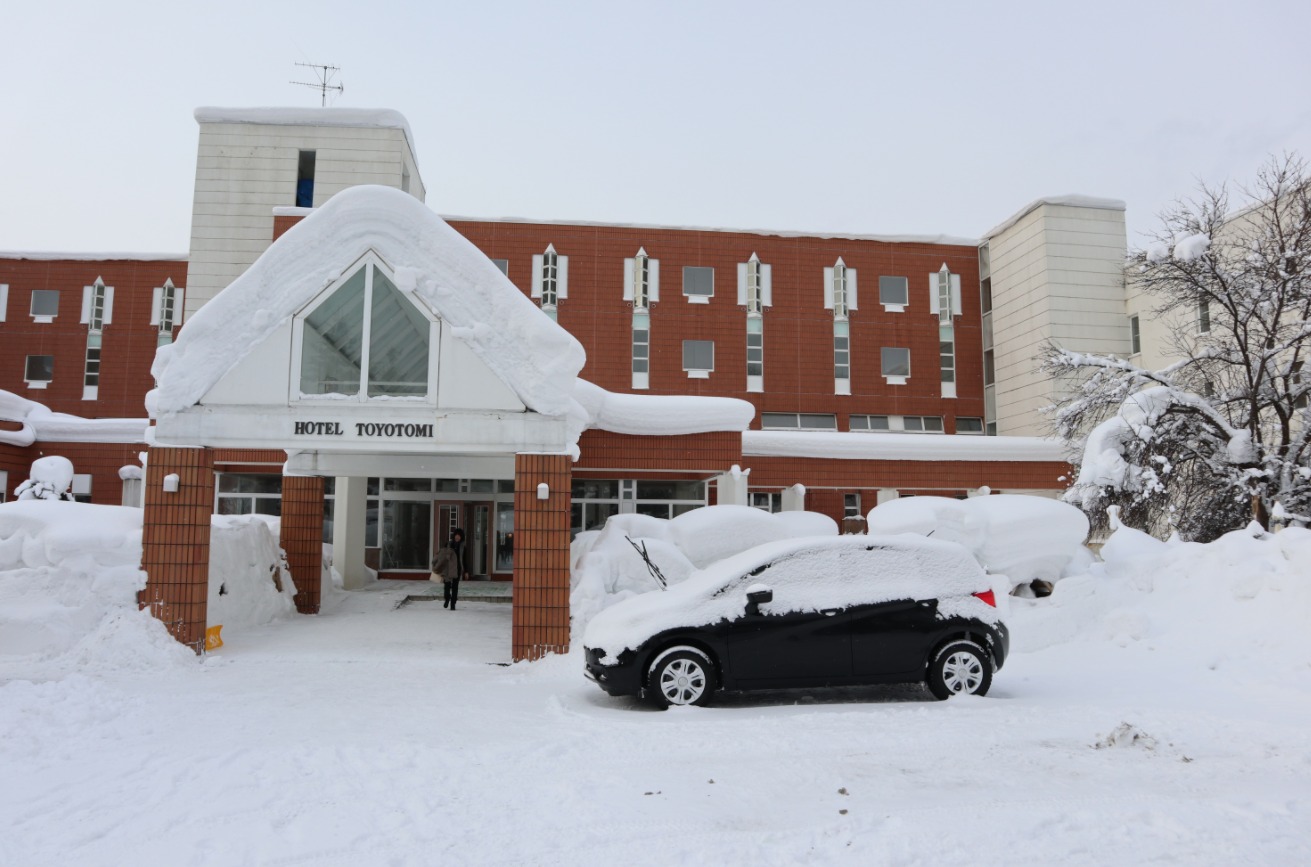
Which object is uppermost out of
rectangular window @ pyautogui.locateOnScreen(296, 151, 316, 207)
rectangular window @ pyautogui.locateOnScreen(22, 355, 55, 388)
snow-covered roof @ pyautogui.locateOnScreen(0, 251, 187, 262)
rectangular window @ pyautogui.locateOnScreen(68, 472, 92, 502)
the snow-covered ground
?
rectangular window @ pyautogui.locateOnScreen(296, 151, 316, 207)

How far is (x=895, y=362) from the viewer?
32594mm

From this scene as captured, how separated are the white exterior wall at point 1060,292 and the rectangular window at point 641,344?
501 inches

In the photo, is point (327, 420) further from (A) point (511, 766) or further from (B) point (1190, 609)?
(B) point (1190, 609)

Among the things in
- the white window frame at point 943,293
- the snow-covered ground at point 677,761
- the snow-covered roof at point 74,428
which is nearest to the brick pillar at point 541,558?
the snow-covered ground at point 677,761

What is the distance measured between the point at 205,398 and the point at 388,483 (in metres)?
13.6

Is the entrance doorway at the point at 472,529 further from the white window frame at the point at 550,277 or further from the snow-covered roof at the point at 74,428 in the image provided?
the white window frame at the point at 550,277

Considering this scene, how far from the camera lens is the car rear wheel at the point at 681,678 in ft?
26.9

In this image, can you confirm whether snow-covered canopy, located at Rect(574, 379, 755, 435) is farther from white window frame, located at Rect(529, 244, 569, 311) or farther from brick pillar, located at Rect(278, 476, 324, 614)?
white window frame, located at Rect(529, 244, 569, 311)

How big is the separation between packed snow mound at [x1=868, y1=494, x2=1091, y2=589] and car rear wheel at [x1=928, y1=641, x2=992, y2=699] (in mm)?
5668

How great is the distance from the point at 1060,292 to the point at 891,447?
10.9m

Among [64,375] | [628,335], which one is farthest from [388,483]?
[64,375]

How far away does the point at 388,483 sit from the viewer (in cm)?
2502

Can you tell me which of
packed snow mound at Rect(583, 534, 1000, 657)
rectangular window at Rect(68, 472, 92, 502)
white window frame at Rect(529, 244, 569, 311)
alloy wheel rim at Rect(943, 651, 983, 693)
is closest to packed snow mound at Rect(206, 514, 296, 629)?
packed snow mound at Rect(583, 534, 1000, 657)

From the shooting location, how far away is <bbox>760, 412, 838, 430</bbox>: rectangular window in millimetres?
31453
